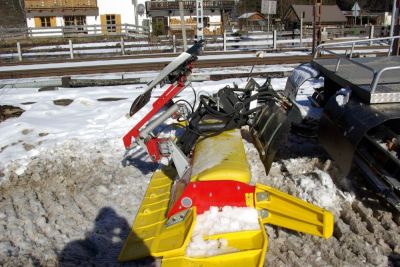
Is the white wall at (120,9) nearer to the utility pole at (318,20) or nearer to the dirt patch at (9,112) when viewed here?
the utility pole at (318,20)

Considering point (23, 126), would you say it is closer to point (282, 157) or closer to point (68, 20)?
point (282, 157)

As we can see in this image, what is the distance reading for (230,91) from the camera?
18.1 feet

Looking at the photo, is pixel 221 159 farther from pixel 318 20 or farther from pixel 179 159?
pixel 318 20

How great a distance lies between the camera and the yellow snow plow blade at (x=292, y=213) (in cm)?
361

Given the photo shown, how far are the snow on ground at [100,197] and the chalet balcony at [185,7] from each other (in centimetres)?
3679

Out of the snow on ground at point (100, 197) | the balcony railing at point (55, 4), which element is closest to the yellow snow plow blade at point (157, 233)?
the snow on ground at point (100, 197)

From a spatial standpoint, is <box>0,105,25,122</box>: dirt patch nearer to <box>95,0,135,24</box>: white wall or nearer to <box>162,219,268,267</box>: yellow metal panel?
<box>162,219,268,267</box>: yellow metal panel

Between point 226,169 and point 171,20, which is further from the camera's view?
point 171,20

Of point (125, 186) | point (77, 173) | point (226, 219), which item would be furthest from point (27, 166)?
point (226, 219)

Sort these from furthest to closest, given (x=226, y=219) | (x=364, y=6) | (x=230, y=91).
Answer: (x=364, y=6) < (x=230, y=91) < (x=226, y=219)

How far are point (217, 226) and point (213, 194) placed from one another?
285mm

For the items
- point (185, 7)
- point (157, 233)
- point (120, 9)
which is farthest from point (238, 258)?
point (120, 9)

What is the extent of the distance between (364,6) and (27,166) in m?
77.2

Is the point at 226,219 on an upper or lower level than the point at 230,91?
lower
